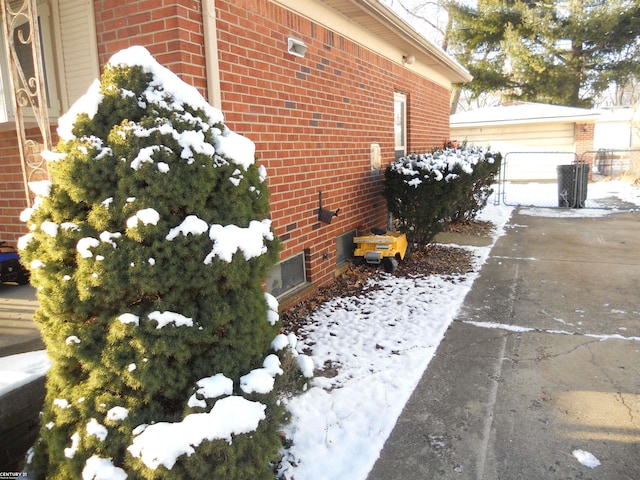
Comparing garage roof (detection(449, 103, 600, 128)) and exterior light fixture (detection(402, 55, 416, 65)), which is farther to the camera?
garage roof (detection(449, 103, 600, 128))

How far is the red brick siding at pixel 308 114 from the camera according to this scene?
4.13 m

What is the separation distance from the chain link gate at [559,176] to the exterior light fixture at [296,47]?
9.20m

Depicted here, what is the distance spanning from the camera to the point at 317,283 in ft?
18.2

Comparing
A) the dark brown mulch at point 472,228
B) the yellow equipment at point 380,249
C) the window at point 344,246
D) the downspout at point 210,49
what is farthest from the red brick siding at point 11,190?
the dark brown mulch at point 472,228

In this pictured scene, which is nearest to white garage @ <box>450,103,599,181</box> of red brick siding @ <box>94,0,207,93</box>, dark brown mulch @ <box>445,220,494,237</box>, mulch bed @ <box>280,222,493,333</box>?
dark brown mulch @ <box>445,220,494,237</box>

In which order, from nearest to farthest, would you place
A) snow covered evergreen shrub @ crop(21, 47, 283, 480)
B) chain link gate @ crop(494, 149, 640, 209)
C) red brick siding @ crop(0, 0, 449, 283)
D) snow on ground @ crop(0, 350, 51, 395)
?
snow covered evergreen shrub @ crop(21, 47, 283, 480) < snow on ground @ crop(0, 350, 51, 395) < red brick siding @ crop(0, 0, 449, 283) < chain link gate @ crop(494, 149, 640, 209)

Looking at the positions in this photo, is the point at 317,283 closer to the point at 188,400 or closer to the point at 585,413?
the point at 585,413

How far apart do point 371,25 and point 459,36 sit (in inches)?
619

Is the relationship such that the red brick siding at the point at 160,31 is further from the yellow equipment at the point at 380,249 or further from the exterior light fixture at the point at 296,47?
the yellow equipment at the point at 380,249

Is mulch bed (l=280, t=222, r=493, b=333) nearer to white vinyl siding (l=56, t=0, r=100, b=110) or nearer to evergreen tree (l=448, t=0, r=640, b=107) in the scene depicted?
white vinyl siding (l=56, t=0, r=100, b=110)

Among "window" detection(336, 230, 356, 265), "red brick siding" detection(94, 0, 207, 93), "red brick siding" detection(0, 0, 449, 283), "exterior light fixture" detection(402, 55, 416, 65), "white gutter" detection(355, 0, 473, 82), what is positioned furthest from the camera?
"exterior light fixture" detection(402, 55, 416, 65)

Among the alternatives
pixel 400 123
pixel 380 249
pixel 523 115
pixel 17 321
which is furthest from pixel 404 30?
pixel 523 115

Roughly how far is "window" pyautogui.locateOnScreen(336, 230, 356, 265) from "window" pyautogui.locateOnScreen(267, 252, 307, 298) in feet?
3.15

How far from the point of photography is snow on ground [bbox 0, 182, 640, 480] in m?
2.60
